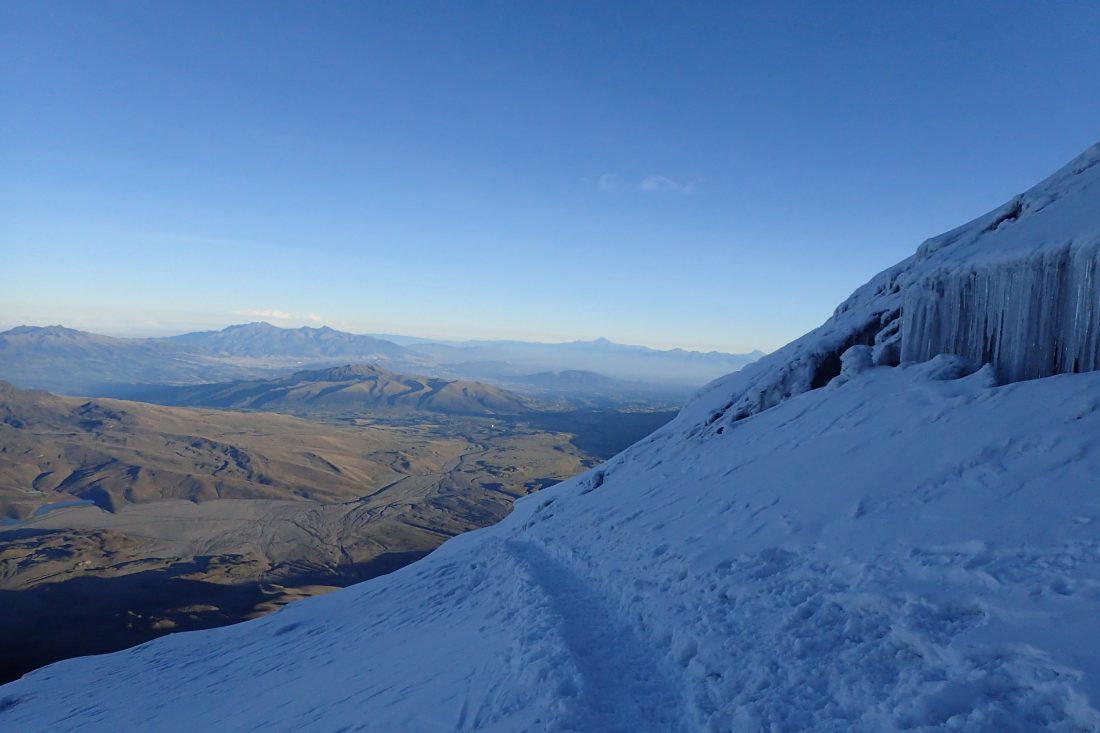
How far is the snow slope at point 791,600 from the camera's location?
20.6ft

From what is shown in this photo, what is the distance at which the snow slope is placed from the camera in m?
6.29

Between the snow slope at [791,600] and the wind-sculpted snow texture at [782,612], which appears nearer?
the wind-sculpted snow texture at [782,612]

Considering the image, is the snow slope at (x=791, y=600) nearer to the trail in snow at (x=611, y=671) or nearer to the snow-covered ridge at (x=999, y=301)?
the trail in snow at (x=611, y=671)

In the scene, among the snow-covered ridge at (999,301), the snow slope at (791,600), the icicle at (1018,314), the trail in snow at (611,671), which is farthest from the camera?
the snow-covered ridge at (999,301)

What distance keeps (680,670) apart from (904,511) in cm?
518

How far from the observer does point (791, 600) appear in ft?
29.0

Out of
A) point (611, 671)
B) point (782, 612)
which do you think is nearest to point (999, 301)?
point (782, 612)

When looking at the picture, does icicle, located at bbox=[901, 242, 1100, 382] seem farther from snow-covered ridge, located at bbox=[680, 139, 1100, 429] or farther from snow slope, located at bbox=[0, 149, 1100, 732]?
snow slope, located at bbox=[0, 149, 1100, 732]

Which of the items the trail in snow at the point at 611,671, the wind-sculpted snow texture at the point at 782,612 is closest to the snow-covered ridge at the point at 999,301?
the wind-sculpted snow texture at the point at 782,612

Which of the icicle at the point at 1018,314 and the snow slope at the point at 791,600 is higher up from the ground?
the icicle at the point at 1018,314

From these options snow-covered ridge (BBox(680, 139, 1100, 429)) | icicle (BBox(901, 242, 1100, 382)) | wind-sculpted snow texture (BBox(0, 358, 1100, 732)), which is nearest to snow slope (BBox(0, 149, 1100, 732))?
wind-sculpted snow texture (BBox(0, 358, 1100, 732))

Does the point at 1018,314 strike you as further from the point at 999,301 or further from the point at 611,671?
the point at 611,671

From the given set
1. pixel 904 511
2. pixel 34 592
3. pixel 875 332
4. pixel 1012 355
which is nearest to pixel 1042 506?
pixel 904 511

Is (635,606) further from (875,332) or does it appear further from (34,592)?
(34,592)
